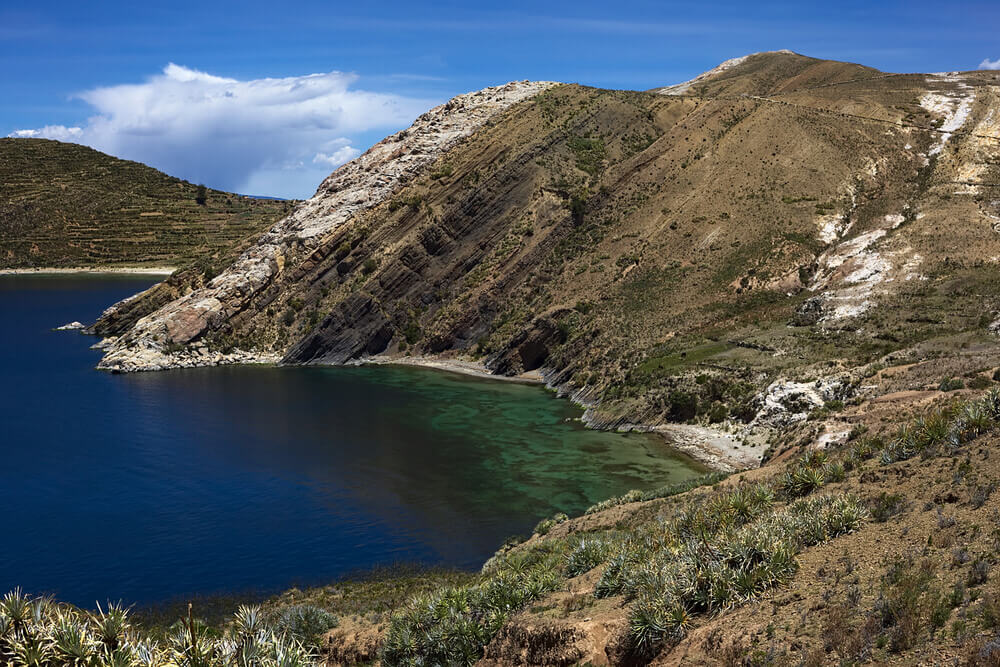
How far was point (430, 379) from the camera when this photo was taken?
73.3 meters

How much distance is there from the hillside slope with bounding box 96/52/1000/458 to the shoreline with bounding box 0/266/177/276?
68273 mm

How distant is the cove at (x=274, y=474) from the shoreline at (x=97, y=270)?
9030 centimetres

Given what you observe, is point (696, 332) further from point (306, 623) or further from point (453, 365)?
point (306, 623)

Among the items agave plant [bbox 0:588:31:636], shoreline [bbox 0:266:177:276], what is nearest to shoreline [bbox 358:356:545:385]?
agave plant [bbox 0:588:31:636]

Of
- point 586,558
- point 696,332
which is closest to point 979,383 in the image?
point 586,558

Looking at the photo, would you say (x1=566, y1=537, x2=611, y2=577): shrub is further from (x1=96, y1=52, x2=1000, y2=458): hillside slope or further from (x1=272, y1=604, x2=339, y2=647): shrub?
(x1=96, y1=52, x2=1000, y2=458): hillside slope

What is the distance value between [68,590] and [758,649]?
29.7 meters

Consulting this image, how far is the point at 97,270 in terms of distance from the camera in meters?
166

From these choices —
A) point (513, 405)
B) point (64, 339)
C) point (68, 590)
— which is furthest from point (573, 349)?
point (64, 339)

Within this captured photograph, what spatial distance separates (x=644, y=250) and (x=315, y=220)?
141 feet

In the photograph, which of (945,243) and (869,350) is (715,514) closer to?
(869,350)

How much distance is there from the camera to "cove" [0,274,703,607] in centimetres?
3475

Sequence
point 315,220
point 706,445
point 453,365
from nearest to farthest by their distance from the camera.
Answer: point 706,445 < point 453,365 < point 315,220

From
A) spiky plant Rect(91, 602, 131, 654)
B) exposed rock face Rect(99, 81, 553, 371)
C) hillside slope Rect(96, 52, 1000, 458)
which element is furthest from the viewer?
exposed rock face Rect(99, 81, 553, 371)
